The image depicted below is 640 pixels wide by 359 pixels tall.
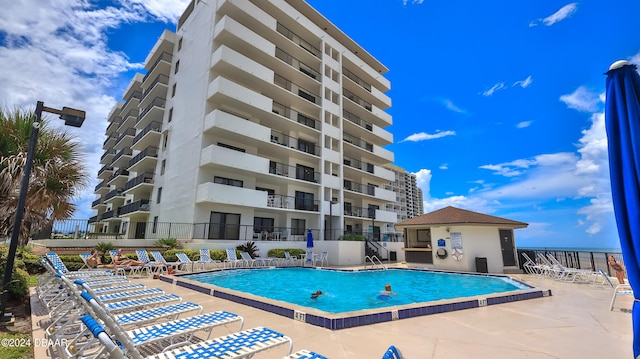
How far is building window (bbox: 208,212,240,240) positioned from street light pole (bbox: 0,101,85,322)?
1346 cm

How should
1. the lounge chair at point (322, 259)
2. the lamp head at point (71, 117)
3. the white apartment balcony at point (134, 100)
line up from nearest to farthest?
the lamp head at point (71, 117) < the lounge chair at point (322, 259) < the white apartment balcony at point (134, 100)

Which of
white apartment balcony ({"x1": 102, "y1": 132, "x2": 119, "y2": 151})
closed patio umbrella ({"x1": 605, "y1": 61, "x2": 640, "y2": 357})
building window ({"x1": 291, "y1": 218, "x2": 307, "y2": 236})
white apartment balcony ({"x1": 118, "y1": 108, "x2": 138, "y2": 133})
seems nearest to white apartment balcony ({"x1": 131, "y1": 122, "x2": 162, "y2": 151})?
white apartment balcony ({"x1": 118, "y1": 108, "x2": 138, "y2": 133})

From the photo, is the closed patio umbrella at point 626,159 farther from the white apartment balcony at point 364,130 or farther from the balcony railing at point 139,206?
the balcony railing at point 139,206

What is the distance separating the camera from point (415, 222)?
1673 cm

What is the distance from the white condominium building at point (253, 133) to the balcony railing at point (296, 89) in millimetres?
97

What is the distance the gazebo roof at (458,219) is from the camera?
14578 mm

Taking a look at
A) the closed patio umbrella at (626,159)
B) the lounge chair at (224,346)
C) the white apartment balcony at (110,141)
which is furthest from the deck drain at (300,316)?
the white apartment balcony at (110,141)

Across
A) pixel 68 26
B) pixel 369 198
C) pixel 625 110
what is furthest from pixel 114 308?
pixel 369 198

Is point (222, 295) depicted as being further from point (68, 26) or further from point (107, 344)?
point (68, 26)

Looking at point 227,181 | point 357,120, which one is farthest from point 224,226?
point 357,120

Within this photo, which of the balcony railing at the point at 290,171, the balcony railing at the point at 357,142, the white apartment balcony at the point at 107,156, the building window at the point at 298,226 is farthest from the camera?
the white apartment balcony at the point at 107,156

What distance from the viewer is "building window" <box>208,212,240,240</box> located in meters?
18.9

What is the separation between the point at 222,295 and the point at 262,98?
17.0 m

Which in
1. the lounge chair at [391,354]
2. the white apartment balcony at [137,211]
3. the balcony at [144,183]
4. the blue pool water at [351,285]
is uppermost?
the balcony at [144,183]
